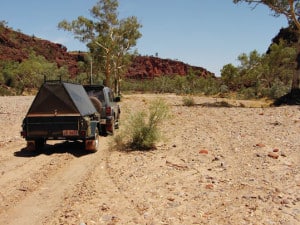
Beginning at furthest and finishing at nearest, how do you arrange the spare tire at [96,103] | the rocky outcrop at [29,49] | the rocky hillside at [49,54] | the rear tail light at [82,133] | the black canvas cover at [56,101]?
the rocky hillside at [49,54] → the rocky outcrop at [29,49] → the spare tire at [96,103] → the black canvas cover at [56,101] → the rear tail light at [82,133]

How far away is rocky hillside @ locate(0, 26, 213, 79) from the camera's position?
110275 millimetres

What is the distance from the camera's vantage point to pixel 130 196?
6.19m

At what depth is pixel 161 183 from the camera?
6879 mm

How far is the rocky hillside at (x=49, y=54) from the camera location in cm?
11028

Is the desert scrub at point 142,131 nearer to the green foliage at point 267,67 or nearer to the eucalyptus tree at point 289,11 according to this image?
the eucalyptus tree at point 289,11

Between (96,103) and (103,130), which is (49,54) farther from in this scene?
(96,103)

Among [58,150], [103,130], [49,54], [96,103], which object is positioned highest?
[49,54]

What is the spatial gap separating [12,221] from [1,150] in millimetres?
5604

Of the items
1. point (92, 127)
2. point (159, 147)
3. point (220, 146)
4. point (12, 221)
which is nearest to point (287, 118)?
point (220, 146)

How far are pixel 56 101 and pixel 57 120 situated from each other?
57 centimetres

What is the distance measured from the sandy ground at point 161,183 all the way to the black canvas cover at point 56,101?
3.76 feet

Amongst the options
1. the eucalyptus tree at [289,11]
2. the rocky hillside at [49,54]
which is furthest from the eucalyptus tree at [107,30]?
the rocky hillside at [49,54]

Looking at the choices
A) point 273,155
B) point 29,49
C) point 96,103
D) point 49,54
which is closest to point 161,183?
point 273,155

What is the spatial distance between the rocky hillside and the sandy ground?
71.0 meters
